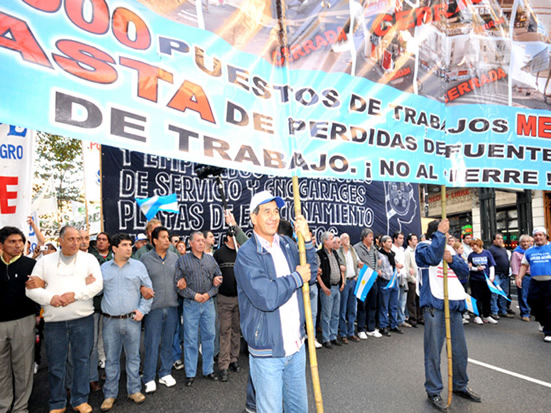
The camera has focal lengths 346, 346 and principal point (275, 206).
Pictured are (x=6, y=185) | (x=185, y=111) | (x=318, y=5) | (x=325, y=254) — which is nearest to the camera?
(x=185, y=111)


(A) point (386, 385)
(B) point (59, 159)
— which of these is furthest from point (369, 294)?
(B) point (59, 159)

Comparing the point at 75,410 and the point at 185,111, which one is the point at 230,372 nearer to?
the point at 75,410

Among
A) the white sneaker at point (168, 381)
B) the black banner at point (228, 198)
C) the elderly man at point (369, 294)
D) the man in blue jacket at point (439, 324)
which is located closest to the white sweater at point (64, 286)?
the white sneaker at point (168, 381)

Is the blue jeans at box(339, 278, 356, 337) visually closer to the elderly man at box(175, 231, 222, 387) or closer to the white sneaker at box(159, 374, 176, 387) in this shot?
the elderly man at box(175, 231, 222, 387)

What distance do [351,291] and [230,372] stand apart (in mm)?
3069

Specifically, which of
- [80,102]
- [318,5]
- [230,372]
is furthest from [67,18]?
[230,372]

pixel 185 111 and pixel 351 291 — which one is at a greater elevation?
pixel 185 111

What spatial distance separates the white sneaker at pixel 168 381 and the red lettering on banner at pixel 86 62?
14.2 feet

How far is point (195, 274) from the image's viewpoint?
507cm

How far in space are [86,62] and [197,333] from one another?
4.28 metres

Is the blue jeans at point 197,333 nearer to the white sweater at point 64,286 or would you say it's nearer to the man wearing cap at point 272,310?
the white sweater at point 64,286

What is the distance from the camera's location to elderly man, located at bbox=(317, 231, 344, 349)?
6543 millimetres

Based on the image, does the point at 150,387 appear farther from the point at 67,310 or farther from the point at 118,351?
the point at 67,310

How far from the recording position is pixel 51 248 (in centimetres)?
787
